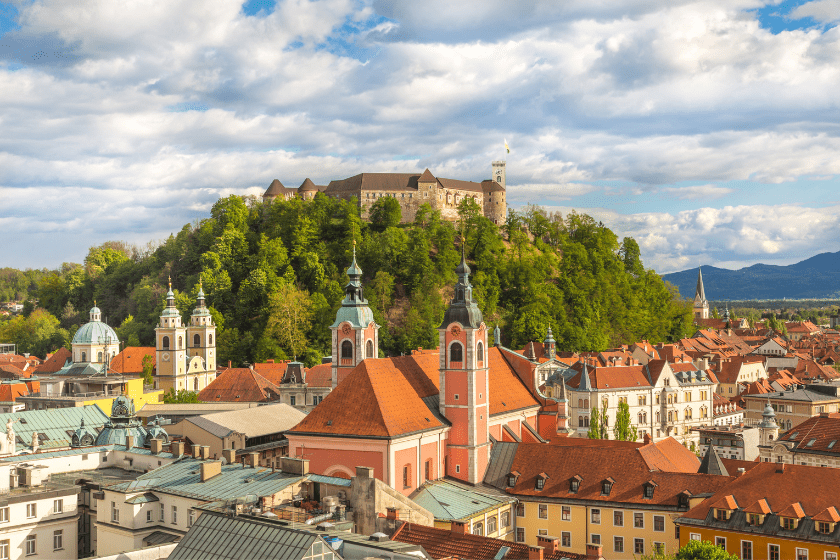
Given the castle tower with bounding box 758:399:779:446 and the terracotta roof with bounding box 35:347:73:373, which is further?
the terracotta roof with bounding box 35:347:73:373

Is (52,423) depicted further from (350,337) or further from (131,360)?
(131,360)

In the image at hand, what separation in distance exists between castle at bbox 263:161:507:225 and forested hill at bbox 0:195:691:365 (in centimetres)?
672

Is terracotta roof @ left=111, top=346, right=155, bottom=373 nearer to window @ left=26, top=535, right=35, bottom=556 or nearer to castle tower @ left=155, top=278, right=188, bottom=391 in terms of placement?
castle tower @ left=155, top=278, right=188, bottom=391

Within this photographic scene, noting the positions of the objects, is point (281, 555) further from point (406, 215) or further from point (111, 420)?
point (406, 215)

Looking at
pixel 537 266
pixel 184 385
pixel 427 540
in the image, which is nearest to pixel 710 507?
pixel 427 540

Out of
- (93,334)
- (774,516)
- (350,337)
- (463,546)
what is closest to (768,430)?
(774,516)

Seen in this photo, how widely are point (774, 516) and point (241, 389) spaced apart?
2031 inches

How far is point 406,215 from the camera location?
124m

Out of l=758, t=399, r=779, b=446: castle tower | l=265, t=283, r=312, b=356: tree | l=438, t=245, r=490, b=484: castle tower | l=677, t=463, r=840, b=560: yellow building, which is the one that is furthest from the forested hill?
l=677, t=463, r=840, b=560: yellow building

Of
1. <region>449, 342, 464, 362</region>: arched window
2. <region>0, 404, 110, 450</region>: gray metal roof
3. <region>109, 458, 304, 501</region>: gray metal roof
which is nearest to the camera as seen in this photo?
<region>109, 458, 304, 501</region>: gray metal roof

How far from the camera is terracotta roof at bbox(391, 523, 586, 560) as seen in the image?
28.8 m

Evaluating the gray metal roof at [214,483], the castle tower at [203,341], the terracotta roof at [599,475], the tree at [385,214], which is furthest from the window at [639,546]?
the tree at [385,214]

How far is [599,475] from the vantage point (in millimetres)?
42875

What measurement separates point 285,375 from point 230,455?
120 ft
